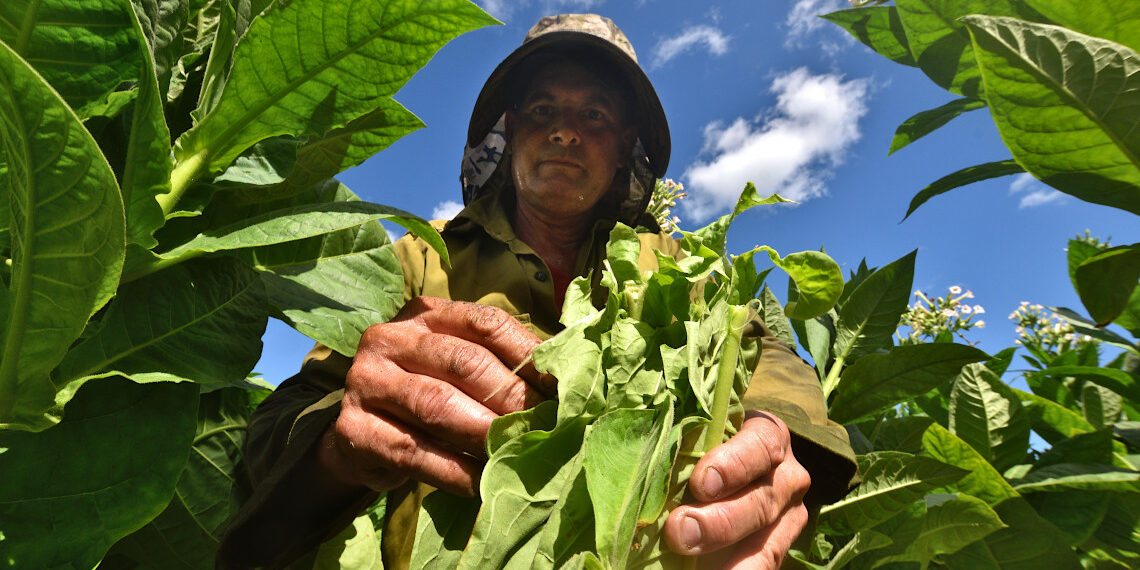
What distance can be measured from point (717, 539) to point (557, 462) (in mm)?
250

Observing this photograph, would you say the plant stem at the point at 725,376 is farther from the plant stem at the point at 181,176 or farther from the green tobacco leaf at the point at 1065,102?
the plant stem at the point at 181,176

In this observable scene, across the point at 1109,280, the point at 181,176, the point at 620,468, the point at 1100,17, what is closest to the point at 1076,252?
the point at 1109,280

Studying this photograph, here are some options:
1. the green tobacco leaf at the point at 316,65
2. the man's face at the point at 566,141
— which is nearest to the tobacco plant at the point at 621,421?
the green tobacco leaf at the point at 316,65

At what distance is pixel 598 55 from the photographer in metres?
2.32

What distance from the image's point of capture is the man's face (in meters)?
2.14

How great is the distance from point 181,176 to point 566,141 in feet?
4.92

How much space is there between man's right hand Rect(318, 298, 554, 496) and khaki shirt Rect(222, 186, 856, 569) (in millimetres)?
176

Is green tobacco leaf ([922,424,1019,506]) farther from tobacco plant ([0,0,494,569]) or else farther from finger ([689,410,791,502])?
tobacco plant ([0,0,494,569])

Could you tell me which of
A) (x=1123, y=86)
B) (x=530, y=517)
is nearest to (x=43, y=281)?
(x=530, y=517)

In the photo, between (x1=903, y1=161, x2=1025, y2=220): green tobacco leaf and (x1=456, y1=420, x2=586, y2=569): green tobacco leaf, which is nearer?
(x1=456, y1=420, x2=586, y2=569): green tobacco leaf

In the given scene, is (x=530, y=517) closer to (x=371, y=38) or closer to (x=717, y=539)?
(x=717, y=539)

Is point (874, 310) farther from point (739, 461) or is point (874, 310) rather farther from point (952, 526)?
point (739, 461)

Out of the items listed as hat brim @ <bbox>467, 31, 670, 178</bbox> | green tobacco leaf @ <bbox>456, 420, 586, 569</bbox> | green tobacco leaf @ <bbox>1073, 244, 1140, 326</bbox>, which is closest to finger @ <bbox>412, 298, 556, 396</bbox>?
green tobacco leaf @ <bbox>456, 420, 586, 569</bbox>

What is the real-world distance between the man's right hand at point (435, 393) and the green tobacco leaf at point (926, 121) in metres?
0.80
